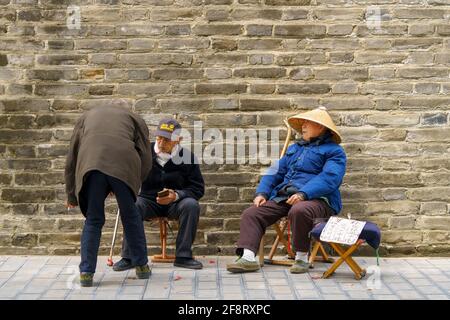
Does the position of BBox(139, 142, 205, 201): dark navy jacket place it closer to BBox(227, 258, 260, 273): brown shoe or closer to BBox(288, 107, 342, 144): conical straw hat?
BBox(227, 258, 260, 273): brown shoe

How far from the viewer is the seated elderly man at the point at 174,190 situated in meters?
6.08

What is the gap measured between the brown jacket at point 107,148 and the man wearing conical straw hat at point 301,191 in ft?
3.54

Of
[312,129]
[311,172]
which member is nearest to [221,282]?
[311,172]

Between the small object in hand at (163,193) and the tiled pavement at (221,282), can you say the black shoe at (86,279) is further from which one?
the small object in hand at (163,193)

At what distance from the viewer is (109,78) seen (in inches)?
261

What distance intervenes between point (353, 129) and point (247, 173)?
107 cm

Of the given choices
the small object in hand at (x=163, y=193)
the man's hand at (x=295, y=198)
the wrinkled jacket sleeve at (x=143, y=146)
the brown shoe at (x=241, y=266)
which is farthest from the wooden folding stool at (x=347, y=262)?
the wrinkled jacket sleeve at (x=143, y=146)

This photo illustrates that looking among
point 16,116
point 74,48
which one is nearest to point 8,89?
point 16,116

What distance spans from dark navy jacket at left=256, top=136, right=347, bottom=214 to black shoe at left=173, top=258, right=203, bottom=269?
814 mm

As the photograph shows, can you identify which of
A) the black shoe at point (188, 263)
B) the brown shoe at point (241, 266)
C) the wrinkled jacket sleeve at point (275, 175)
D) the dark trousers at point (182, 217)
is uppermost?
the wrinkled jacket sleeve at point (275, 175)

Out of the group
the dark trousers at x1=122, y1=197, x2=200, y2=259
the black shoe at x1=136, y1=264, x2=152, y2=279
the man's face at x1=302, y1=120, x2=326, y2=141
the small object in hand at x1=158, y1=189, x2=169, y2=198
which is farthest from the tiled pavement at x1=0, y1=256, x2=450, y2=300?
the man's face at x1=302, y1=120, x2=326, y2=141

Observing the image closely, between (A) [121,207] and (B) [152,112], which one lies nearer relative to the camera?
(A) [121,207]

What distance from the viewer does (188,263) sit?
6.07 meters

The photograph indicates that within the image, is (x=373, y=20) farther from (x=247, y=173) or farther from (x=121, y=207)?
(x=121, y=207)
